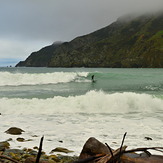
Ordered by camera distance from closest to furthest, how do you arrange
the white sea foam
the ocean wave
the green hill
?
the ocean wave
the white sea foam
the green hill

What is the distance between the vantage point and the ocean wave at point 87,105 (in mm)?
15227

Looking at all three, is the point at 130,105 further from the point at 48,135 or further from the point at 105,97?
the point at 48,135

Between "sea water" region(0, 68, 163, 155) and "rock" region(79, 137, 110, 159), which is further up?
"rock" region(79, 137, 110, 159)

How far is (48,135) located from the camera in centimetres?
914

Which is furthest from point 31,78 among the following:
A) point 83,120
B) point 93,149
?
point 93,149

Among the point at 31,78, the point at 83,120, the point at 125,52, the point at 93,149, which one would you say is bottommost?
the point at 83,120

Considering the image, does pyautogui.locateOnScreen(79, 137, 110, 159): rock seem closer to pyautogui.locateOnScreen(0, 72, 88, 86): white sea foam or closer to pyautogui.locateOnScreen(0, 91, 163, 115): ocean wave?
pyautogui.locateOnScreen(0, 91, 163, 115): ocean wave

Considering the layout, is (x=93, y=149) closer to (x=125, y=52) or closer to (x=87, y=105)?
(x=87, y=105)

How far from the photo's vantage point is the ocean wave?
15227 mm

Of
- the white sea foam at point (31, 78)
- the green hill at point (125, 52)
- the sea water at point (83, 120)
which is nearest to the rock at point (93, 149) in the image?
the sea water at point (83, 120)

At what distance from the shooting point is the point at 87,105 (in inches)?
639

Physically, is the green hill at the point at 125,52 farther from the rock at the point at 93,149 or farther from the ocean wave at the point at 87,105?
the rock at the point at 93,149

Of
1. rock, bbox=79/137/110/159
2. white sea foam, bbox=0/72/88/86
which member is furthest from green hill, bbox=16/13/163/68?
rock, bbox=79/137/110/159

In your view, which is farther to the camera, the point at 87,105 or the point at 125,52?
the point at 125,52
